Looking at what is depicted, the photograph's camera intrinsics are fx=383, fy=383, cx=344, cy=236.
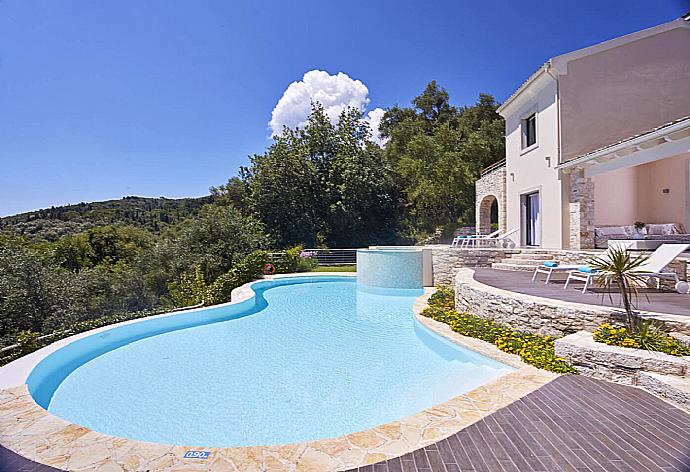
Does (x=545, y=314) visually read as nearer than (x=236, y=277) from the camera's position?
Yes

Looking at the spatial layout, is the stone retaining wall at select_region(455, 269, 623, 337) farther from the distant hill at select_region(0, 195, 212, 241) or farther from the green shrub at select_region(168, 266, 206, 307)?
the distant hill at select_region(0, 195, 212, 241)

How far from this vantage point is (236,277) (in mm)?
15367

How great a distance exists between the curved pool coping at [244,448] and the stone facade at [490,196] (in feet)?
42.4

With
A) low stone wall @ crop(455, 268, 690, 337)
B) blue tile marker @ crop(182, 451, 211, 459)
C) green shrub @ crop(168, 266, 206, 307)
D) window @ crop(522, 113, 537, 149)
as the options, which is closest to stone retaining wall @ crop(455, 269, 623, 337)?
low stone wall @ crop(455, 268, 690, 337)

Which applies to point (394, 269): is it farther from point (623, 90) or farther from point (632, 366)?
point (632, 366)

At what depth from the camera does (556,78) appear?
12062 mm

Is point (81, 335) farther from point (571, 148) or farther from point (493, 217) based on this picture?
point (493, 217)

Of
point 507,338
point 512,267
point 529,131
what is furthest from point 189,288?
point 529,131

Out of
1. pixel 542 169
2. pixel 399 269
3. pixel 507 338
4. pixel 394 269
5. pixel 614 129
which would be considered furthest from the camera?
pixel 394 269

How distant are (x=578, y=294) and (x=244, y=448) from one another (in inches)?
256

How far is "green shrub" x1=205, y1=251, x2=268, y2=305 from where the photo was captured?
45.5 feet

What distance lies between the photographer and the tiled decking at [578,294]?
586 centimetres

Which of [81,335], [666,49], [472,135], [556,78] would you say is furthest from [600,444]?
[472,135]

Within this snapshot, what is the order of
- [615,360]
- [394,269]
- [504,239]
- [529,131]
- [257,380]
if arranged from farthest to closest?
[394,269]
[504,239]
[529,131]
[257,380]
[615,360]
